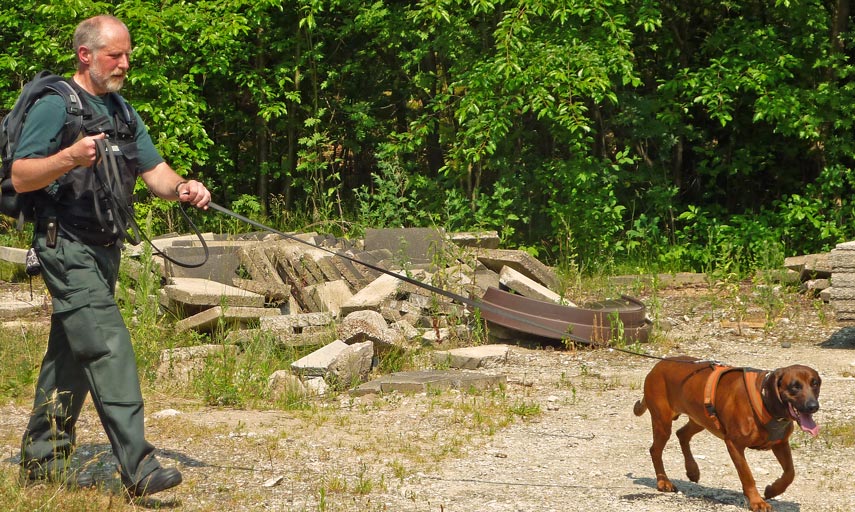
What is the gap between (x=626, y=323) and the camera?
30.9 feet

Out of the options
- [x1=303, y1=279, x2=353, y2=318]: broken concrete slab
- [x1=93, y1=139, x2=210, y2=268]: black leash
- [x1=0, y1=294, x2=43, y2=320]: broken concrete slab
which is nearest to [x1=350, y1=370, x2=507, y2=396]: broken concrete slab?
[x1=303, y1=279, x2=353, y2=318]: broken concrete slab

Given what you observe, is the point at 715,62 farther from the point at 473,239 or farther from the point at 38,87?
the point at 38,87

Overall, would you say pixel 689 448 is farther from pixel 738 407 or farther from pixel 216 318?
pixel 216 318

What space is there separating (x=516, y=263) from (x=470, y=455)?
509 centimetres

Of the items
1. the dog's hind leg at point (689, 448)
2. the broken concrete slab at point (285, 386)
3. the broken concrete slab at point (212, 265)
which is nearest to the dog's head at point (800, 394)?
the dog's hind leg at point (689, 448)

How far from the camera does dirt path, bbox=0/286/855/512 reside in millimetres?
5113

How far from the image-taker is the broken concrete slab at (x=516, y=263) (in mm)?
11000

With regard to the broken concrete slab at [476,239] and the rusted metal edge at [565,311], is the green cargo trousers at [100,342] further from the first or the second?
the broken concrete slab at [476,239]

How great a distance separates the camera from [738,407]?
4.68 meters

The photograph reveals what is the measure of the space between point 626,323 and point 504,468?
3931 millimetres

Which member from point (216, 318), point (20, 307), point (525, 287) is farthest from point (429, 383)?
point (20, 307)

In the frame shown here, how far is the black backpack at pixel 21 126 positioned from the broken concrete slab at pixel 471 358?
4.59m

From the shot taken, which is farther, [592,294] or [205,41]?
[205,41]

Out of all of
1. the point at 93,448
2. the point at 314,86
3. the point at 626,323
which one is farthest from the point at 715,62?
the point at 93,448
